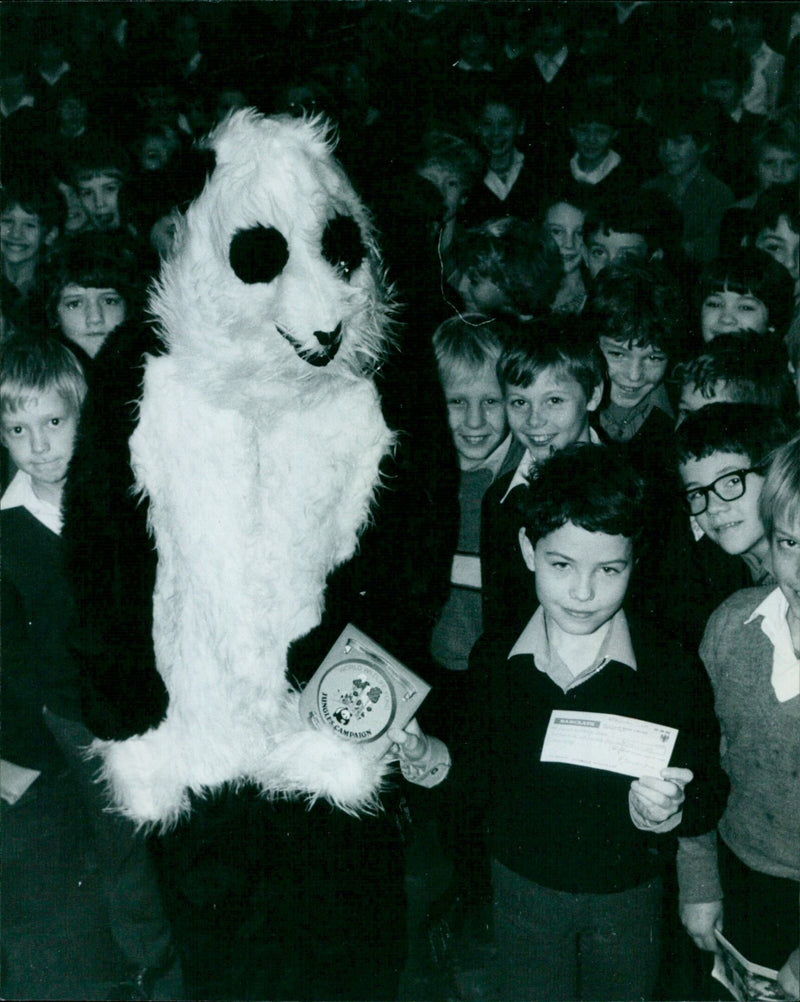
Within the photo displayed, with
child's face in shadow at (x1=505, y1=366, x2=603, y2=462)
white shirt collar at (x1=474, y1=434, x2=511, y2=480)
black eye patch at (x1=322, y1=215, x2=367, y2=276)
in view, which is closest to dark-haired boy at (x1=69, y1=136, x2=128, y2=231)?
white shirt collar at (x1=474, y1=434, x2=511, y2=480)

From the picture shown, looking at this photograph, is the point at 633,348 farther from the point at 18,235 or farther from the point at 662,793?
the point at 18,235

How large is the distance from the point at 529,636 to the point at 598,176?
269 centimetres

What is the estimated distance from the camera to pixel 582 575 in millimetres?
1560

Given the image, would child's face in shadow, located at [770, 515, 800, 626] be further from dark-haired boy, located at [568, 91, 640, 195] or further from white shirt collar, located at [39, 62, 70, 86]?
white shirt collar, located at [39, 62, 70, 86]

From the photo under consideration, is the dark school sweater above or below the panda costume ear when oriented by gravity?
below

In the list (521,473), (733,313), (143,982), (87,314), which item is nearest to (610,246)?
(733,313)

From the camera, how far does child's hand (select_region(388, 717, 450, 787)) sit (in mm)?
1579

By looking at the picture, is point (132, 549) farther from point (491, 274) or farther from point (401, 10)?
point (401, 10)

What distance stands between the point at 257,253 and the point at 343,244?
0.47 feet

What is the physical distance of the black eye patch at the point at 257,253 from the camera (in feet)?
4.28

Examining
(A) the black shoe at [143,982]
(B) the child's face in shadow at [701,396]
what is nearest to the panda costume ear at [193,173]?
(B) the child's face in shadow at [701,396]

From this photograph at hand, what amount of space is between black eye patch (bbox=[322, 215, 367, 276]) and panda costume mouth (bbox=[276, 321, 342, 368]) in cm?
9

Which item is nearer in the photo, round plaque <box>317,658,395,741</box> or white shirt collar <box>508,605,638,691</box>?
round plaque <box>317,658,395,741</box>

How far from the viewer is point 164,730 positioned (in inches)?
64.1
